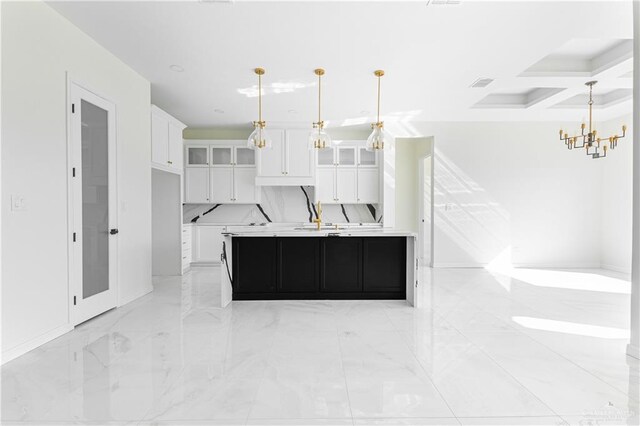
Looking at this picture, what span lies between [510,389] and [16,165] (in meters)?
3.68

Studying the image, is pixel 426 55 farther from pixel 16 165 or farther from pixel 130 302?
pixel 130 302

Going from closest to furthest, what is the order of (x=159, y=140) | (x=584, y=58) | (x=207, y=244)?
(x=584, y=58) → (x=159, y=140) → (x=207, y=244)

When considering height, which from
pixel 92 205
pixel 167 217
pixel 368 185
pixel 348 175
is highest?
pixel 348 175

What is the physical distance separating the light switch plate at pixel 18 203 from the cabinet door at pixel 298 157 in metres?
4.55

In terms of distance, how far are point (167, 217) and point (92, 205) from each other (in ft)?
8.02

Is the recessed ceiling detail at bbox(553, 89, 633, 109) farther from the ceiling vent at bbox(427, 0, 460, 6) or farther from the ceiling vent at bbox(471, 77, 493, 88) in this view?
the ceiling vent at bbox(427, 0, 460, 6)

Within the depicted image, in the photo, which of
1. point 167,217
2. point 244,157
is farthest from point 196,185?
point 167,217

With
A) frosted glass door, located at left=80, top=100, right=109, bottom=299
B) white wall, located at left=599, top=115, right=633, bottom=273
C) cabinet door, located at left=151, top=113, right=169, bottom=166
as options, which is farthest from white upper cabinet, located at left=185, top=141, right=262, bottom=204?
white wall, located at left=599, top=115, right=633, bottom=273

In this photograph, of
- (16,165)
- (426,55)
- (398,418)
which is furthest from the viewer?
(426,55)

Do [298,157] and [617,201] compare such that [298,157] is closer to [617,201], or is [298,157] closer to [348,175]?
[348,175]

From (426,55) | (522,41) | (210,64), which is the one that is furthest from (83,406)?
(522,41)

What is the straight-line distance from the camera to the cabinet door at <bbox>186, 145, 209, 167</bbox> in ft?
23.0

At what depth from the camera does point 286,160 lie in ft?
22.6

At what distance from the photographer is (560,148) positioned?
667 cm
